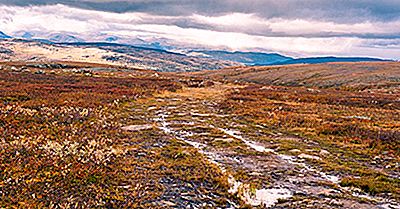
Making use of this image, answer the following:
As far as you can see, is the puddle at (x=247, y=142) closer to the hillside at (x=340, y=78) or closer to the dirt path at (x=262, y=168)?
the dirt path at (x=262, y=168)

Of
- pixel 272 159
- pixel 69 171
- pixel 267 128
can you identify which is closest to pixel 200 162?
pixel 272 159

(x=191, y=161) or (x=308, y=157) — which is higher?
(x=308, y=157)

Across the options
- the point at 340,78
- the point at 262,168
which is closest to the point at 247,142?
the point at 262,168

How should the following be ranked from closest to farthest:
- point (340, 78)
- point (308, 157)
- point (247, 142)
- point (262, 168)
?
point (262, 168), point (308, 157), point (247, 142), point (340, 78)

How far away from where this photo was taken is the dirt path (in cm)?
1119

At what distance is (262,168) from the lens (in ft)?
49.0

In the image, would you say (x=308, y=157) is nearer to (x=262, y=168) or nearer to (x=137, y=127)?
(x=262, y=168)

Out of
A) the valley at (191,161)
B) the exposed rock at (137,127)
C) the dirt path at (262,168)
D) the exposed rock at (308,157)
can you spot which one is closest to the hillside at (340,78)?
the valley at (191,161)

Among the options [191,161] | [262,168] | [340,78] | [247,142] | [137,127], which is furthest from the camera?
[340,78]

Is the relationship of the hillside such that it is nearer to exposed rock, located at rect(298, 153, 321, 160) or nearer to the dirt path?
the dirt path

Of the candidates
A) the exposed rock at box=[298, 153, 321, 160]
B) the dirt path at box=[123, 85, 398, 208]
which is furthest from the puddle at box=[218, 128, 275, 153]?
the exposed rock at box=[298, 153, 321, 160]

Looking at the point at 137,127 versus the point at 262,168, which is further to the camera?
the point at 137,127

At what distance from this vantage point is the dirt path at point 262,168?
11188mm

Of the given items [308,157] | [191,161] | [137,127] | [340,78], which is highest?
[308,157]
